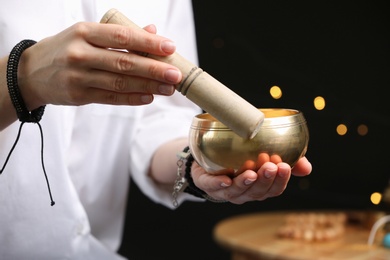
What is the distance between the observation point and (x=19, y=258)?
1.16 m

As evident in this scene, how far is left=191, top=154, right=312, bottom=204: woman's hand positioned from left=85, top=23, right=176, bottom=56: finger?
22cm

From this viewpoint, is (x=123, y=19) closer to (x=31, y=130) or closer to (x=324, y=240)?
(x=31, y=130)

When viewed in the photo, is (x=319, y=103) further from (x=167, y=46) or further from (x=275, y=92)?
(x=167, y=46)

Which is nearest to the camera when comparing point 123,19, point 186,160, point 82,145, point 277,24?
point 123,19

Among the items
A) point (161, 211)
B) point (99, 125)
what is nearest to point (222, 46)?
point (161, 211)

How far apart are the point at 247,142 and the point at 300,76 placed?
1.92 metres

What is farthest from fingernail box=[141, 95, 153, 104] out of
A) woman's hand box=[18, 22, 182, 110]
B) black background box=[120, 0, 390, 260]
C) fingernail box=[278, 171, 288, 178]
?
black background box=[120, 0, 390, 260]

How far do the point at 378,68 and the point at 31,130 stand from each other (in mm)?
1886

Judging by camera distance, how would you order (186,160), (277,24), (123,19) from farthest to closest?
(277,24) → (186,160) → (123,19)

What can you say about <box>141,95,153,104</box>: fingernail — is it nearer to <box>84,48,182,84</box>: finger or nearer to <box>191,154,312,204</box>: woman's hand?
<box>84,48,182,84</box>: finger

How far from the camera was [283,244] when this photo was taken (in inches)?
81.6

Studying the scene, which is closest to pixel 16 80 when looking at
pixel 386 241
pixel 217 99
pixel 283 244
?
pixel 217 99

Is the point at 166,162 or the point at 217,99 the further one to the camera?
the point at 166,162

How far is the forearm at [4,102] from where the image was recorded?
2.70ft
